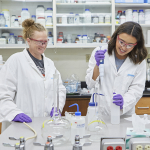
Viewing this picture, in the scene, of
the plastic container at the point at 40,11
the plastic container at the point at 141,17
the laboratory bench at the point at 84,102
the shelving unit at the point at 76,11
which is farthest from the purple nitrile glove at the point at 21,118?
the plastic container at the point at 141,17

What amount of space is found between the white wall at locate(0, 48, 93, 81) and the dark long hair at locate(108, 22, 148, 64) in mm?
1544

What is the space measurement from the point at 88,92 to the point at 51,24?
1.21 metres

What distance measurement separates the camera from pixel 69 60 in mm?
3420

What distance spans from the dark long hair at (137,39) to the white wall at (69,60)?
1.54 metres

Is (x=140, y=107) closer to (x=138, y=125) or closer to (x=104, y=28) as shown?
(x=104, y=28)

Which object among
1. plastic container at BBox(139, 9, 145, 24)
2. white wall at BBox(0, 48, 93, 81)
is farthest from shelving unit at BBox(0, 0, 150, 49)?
white wall at BBox(0, 48, 93, 81)

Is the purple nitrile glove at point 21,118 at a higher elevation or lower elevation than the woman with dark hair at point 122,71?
lower

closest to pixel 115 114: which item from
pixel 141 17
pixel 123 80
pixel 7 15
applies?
pixel 123 80

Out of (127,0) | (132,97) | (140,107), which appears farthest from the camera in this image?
(127,0)

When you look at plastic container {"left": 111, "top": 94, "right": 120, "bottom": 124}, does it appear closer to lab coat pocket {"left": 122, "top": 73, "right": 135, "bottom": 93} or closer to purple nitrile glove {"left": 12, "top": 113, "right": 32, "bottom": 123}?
lab coat pocket {"left": 122, "top": 73, "right": 135, "bottom": 93}

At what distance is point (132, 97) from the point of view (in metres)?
1.72

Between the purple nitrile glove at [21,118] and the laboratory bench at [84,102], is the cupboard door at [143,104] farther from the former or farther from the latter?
the purple nitrile glove at [21,118]

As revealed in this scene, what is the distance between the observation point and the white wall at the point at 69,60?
3402 millimetres

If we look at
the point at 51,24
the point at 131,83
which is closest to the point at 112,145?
the point at 131,83
